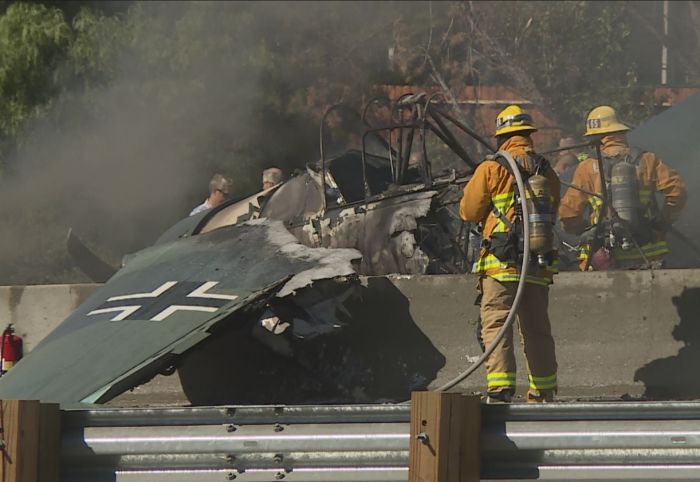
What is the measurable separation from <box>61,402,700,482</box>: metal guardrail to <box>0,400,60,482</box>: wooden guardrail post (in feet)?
0.27

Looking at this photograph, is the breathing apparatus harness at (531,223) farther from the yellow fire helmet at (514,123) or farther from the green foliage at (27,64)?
the green foliage at (27,64)

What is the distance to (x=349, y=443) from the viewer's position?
3.90 metres

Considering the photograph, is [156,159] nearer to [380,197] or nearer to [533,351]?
[380,197]

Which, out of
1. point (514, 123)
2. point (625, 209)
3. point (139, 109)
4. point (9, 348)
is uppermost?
point (139, 109)

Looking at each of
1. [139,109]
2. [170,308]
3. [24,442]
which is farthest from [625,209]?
[139,109]

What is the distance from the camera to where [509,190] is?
261 inches

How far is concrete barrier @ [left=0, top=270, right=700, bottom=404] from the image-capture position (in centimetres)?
733

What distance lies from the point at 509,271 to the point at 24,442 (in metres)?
3.20

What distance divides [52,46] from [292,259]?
419 inches

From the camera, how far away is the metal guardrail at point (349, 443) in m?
3.76

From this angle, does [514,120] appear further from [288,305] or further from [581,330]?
[288,305]

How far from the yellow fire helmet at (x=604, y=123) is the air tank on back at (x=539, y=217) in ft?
6.95

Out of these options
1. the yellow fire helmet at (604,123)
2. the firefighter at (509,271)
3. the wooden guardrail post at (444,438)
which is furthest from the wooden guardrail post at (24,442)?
the yellow fire helmet at (604,123)

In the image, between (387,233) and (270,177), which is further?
(270,177)
